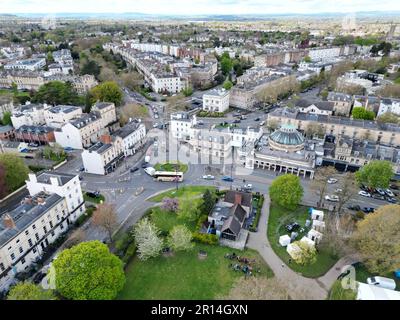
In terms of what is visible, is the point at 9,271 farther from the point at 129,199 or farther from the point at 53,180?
the point at 129,199

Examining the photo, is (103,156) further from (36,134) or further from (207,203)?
(207,203)

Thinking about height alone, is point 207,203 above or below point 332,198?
above

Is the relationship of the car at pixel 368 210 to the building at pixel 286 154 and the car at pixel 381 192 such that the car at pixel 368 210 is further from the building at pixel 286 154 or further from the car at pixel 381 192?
the building at pixel 286 154

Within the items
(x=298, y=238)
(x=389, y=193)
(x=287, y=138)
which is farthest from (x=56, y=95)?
(x=389, y=193)

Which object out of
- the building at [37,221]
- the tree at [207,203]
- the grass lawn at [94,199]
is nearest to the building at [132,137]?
the grass lawn at [94,199]

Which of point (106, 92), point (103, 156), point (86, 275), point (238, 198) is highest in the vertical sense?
point (106, 92)

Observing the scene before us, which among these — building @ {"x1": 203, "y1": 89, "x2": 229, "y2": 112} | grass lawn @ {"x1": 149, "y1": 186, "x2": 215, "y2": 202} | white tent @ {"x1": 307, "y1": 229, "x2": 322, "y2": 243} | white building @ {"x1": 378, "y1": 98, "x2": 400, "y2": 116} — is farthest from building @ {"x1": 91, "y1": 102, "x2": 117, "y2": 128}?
white building @ {"x1": 378, "y1": 98, "x2": 400, "y2": 116}

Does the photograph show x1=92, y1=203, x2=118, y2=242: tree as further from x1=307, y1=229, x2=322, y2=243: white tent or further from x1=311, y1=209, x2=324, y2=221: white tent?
x1=311, y1=209, x2=324, y2=221: white tent
